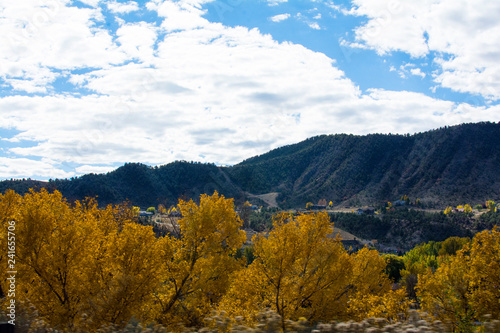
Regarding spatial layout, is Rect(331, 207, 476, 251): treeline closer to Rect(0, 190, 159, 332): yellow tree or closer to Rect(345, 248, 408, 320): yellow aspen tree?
Rect(345, 248, 408, 320): yellow aspen tree

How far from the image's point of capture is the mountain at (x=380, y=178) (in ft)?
494

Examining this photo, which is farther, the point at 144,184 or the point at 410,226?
the point at 144,184

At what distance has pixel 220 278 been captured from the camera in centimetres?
1956

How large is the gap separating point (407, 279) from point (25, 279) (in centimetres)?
5301

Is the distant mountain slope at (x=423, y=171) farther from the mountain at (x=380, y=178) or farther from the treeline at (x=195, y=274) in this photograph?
the treeline at (x=195, y=274)

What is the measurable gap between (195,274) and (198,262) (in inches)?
23.5

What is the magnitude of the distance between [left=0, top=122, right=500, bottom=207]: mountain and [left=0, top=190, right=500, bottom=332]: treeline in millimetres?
127083

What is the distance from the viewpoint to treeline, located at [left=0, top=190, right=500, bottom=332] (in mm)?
15273

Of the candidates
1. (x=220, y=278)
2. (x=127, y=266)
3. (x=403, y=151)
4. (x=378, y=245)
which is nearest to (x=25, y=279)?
(x=127, y=266)

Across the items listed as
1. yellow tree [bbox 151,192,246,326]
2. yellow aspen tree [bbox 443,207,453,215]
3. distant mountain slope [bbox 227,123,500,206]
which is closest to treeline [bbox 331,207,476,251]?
yellow aspen tree [bbox 443,207,453,215]

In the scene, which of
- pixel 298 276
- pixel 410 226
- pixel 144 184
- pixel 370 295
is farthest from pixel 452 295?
pixel 144 184

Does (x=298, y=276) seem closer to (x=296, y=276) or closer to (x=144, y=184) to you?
(x=296, y=276)

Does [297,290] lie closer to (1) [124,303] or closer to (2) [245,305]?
(2) [245,305]

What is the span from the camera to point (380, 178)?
18688 cm
